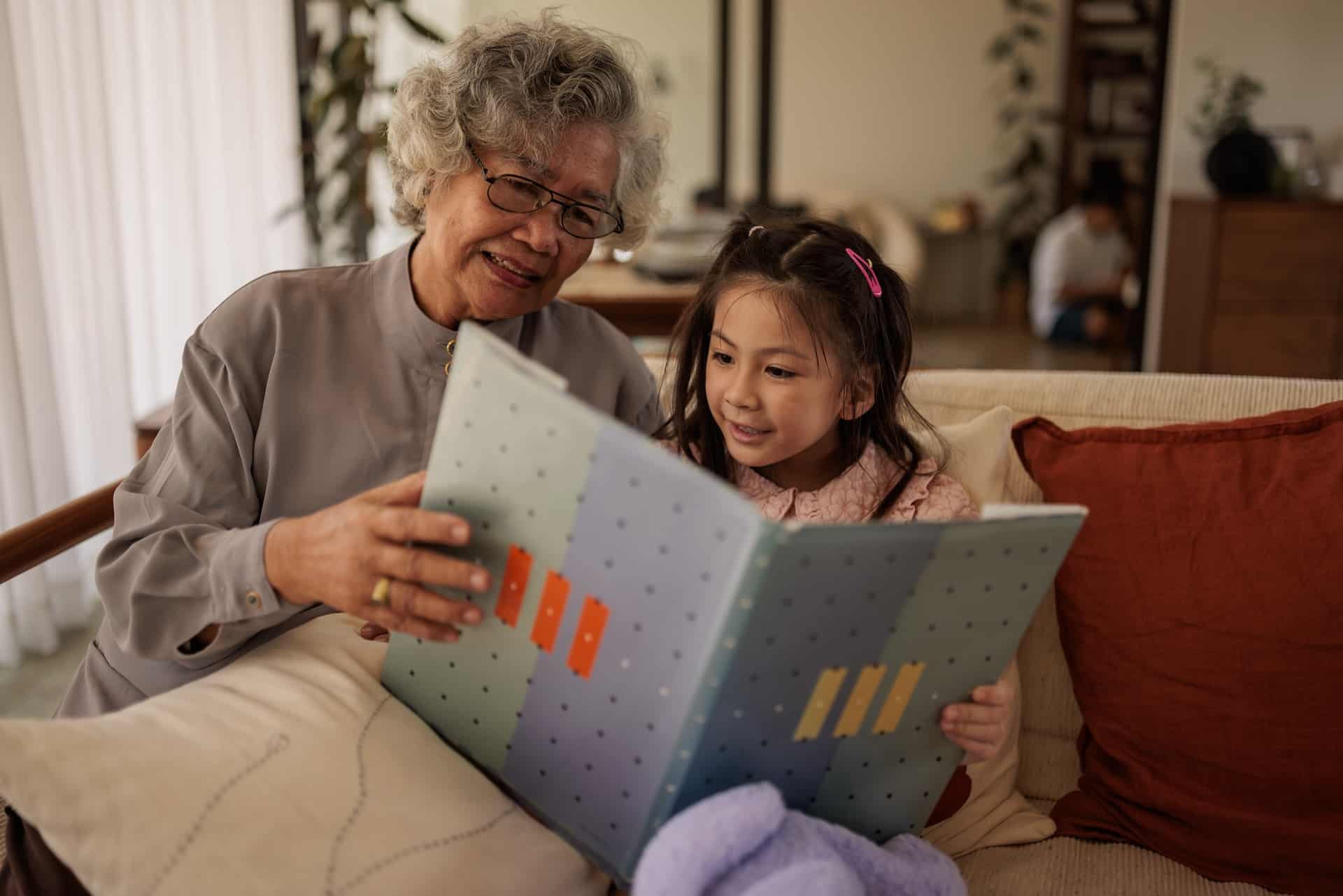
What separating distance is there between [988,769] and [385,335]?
2.94ft

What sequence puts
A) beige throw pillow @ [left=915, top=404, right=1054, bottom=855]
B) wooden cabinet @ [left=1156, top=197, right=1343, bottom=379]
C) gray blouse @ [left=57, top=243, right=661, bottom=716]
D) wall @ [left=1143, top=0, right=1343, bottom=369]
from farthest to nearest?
wall @ [left=1143, top=0, right=1343, bottom=369], wooden cabinet @ [left=1156, top=197, right=1343, bottom=379], beige throw pillow @ [left=915, top=404, right=1054, bottom=855], gray blouse @ [left=57, top=243, right=661, bottom=716]

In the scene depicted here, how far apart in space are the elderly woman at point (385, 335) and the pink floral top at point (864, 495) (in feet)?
0.83

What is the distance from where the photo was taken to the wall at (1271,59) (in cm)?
470

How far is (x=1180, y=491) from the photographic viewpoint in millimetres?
1323

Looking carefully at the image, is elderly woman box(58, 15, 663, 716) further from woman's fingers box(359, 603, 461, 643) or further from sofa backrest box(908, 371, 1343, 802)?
sofa backrest box(908, 371, 1343, 802)

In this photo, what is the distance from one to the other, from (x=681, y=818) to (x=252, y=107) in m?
3.46

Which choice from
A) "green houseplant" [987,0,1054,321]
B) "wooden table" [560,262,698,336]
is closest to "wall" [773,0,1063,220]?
"green houseplant" [987,0,1054,321]

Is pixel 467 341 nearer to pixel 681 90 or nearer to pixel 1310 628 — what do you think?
pixel 1310 628

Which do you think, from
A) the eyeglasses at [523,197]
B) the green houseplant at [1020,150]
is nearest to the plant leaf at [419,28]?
the eyeglasses at [523,197]

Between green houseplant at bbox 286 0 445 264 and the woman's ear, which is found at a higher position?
green houseplant at bbox 286 0 445 264

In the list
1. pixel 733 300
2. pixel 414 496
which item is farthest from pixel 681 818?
pixel 733 300

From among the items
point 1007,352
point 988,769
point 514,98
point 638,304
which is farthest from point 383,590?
point 1007,352

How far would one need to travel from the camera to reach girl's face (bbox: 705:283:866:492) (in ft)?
4.32

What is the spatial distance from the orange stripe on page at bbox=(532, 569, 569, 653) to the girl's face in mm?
466
